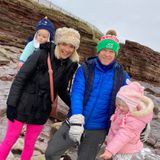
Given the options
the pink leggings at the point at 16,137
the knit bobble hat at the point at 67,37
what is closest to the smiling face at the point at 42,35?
the knit bobble hat at the point at 67,37

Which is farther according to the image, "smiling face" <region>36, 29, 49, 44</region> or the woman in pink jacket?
"smiling face" <region>36, 29, 49, 44</region>

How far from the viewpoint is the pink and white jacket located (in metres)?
4.17

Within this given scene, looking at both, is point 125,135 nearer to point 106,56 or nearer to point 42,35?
point 106,56

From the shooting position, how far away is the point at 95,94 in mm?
4395

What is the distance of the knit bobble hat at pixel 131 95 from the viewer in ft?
14.0

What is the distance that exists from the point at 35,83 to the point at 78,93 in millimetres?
557

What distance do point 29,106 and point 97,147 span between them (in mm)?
944

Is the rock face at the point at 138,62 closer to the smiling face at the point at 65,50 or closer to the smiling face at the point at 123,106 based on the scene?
the smiling face at the point at 65,50

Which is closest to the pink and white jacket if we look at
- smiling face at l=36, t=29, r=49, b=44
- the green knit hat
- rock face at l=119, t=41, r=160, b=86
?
the green knit hat

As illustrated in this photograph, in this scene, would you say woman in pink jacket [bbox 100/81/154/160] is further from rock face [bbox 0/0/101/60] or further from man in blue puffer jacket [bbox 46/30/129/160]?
rock face [bbox 0/0/101/60]

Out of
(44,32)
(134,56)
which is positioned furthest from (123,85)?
(134,56)

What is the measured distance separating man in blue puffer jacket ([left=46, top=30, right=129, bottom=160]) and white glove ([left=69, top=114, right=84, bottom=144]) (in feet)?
0.35

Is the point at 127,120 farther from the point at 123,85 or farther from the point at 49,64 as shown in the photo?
the point at 49,64

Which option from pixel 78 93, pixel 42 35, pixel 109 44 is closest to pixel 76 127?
pixel 78 93
